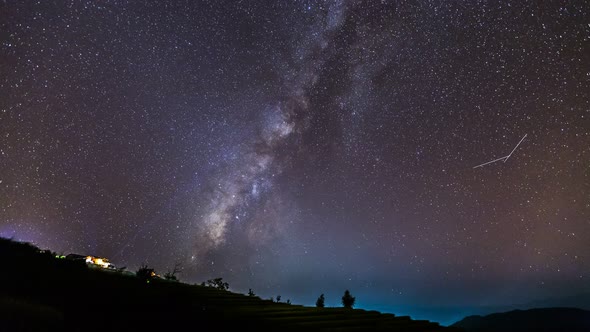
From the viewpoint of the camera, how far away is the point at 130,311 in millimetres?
7848

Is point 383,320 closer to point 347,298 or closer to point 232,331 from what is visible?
point 232,331

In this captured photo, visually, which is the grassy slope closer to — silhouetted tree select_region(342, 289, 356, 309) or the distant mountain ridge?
silhouetted tree select_region(342, 289, 356, 309)

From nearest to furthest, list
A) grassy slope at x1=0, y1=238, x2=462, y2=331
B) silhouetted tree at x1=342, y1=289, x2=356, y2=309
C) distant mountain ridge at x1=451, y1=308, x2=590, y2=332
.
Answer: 1. grassy slope at x1=0, y1=238, x2=462, y2=331
2. silhouetted tree at x1=342, y1=289, x2=356, y2=309
3. distant mountain ridge at x1=451, y1=308, x2=590, y2=332

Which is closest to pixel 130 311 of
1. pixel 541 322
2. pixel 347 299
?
pixel 347 299

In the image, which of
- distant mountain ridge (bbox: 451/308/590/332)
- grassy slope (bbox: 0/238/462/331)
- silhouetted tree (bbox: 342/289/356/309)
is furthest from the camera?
distant mountain ridge (bbox: 451/308/590/332)

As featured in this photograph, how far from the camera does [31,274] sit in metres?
10.7

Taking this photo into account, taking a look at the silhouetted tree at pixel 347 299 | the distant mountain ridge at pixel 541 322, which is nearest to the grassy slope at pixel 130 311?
the silhouetted tree at pixel 347 299

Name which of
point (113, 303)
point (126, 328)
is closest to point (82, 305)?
point (113, 303)

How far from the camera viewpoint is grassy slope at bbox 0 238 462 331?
6578 mm

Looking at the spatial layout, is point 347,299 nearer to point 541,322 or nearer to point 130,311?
point 130,311

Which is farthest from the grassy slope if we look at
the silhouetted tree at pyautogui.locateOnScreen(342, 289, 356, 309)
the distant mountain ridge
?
the distant mountain ridge

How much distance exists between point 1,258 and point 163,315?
8643mm

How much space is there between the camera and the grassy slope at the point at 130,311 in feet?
21.6

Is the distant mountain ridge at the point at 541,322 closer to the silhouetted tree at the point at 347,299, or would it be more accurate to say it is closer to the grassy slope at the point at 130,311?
the silhouetted tree at the point at 347,299
